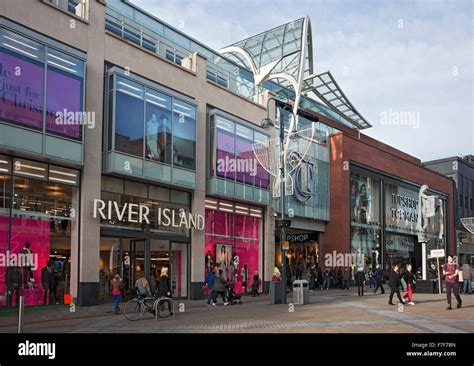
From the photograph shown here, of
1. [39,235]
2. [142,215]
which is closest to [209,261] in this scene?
[142,215]

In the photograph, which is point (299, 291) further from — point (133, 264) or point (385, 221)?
point (385, 221)

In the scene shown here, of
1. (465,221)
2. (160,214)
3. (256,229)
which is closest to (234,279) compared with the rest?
(256,229)

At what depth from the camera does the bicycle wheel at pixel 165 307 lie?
714 inches

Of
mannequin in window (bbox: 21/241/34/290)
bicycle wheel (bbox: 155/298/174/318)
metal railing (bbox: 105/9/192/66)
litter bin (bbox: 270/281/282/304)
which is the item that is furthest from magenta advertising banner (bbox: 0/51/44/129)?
litter bin (bbox: 270/281/282/304)

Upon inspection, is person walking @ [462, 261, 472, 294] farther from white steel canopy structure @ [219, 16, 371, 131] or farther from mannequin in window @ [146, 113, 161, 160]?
mannequin in window @ [146, 113, 161, 160]

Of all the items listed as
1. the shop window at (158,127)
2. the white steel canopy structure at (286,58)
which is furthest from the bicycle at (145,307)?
the white steel canopy structure at (286,58)

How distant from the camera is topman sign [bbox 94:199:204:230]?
23352 millimetres

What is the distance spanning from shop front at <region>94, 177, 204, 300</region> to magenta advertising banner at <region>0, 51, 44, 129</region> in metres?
4.33

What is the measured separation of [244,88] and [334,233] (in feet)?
47.6

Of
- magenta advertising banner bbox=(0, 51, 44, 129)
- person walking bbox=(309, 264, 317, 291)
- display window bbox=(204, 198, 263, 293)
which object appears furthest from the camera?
person walking bbox=(309, 264, 317, 291)

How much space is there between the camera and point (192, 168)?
91.3 feet

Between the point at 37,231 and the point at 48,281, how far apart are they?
6.21ft
